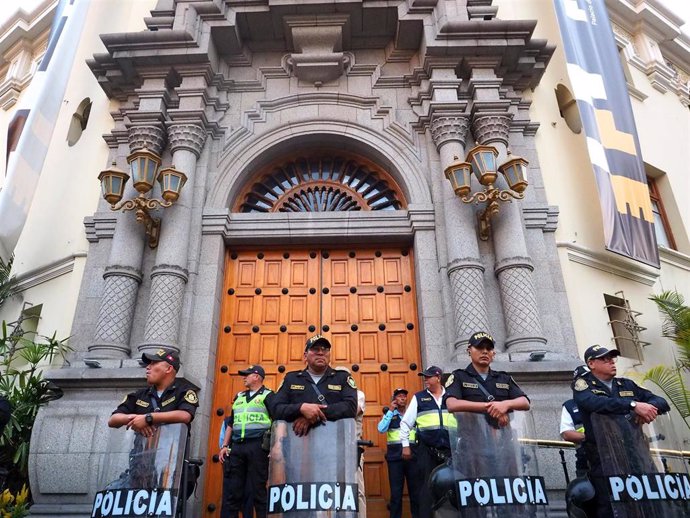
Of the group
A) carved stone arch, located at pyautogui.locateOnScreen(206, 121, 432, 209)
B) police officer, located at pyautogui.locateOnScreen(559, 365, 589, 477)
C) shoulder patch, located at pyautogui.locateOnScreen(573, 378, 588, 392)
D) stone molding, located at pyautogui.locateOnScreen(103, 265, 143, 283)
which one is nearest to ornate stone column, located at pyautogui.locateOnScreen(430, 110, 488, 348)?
carved stone arch, located at pyautogui.locateOnScreen(206, 121, 432, 209)

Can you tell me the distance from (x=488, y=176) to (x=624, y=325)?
3487 mm

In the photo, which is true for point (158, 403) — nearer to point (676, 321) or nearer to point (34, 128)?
point (34, 128)

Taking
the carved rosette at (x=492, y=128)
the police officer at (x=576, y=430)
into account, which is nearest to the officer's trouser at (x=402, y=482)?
the police officer at (x=576, y=430)

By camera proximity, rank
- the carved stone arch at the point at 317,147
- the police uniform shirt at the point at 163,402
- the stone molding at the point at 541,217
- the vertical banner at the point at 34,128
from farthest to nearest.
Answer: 1. the carved stone arch at the point at 317,147
2. the stone molding at the point at 541,217
3. the vertical banner at the point at 34,128
4. the police uniform shirt at the point at 163,402

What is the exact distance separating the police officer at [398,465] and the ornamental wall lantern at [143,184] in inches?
166

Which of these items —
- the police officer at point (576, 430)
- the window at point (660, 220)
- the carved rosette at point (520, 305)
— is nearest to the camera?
the police officer at point (576, 430)

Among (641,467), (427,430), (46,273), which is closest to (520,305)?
(427,430)

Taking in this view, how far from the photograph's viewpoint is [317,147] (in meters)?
9.20

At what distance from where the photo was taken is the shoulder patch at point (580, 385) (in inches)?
167

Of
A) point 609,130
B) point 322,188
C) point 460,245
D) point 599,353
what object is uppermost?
point 609,130

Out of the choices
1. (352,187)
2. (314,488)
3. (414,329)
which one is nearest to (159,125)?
(352,187)

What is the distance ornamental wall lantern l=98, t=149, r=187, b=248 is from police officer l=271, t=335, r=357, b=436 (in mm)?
4170

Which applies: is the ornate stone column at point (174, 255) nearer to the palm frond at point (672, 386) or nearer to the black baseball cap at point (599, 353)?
the black baseball cap at point (599, 353)

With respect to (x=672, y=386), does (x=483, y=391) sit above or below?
below
